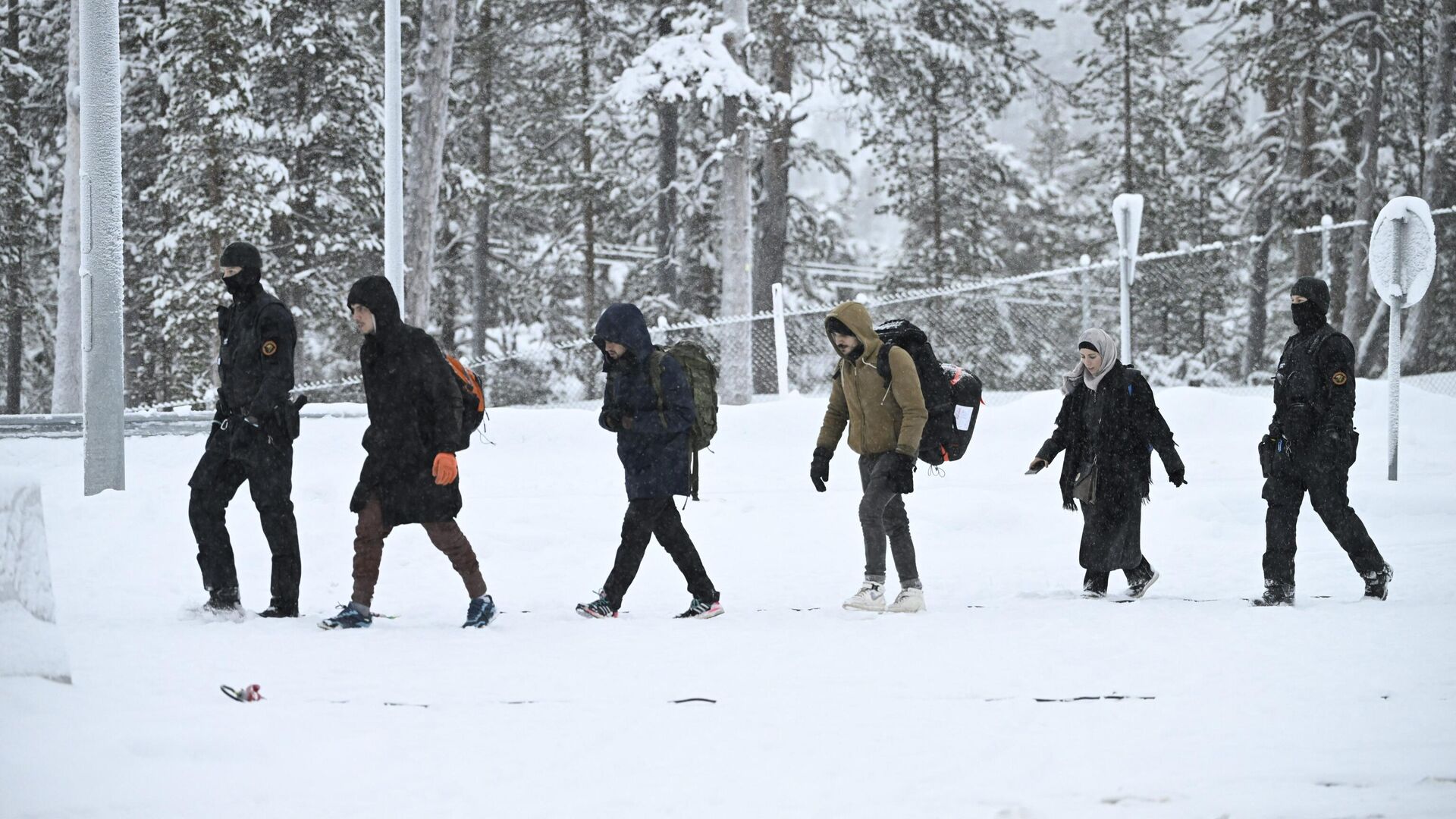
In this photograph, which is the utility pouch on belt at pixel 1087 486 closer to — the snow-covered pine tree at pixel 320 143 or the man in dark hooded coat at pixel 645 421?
the man in dark hooded coat at pixel 645 421

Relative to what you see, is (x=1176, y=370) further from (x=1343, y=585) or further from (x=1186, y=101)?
(x=1343, y=585)

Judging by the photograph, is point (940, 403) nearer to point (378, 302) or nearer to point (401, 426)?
point (401, 426)

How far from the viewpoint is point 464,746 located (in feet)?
14.8

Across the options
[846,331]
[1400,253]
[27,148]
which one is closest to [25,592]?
[846,331]

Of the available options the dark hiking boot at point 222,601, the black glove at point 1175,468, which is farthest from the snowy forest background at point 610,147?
the black glove at point 1175,468

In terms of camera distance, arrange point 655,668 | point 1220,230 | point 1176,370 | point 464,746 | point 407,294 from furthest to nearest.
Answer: point 1220,230 < point 1176,370 < point 407,294 < point 655,668 < point 464,746

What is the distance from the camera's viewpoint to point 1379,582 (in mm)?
7555

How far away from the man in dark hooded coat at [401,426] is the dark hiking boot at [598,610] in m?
0.94

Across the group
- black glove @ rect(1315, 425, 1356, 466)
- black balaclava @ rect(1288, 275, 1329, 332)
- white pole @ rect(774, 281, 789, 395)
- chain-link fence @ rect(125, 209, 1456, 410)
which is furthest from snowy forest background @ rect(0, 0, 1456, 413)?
→ black glove @ rect(1315, 425, 1356, 466)

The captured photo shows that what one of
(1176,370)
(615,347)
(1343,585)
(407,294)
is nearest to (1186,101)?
(1176,370)

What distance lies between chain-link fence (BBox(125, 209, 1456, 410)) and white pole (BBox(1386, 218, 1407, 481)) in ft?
7.67

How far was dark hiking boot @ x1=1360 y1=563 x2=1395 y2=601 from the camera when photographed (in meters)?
7.55

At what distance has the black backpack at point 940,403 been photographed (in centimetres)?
756

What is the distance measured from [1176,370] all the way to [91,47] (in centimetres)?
2520
